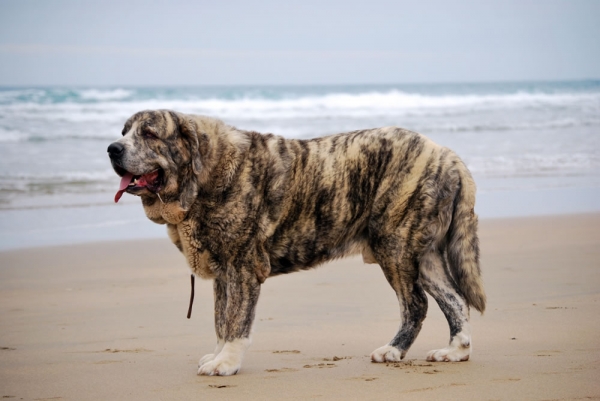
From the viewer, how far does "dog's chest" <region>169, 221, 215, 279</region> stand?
4.93 metres

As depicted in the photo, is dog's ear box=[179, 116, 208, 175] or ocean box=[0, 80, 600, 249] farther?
ocean box=[0, 80, 600, 249]

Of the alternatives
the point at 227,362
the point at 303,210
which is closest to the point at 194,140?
the point at 303,210

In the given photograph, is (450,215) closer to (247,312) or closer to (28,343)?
(247,312)

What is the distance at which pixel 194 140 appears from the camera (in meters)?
4.89

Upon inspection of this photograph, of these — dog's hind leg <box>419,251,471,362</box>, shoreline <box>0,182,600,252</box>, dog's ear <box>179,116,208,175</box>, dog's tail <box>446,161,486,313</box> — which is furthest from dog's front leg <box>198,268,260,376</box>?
shoreline <box>0,182,600,252</box>

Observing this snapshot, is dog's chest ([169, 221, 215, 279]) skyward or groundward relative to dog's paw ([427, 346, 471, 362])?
skyward

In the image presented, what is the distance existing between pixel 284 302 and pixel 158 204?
221cm

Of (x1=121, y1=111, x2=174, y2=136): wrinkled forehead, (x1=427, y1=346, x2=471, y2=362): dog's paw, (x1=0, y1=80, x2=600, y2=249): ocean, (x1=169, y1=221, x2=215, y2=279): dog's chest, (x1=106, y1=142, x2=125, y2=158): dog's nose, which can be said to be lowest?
(x1=0, y1=80, x2=600, y2=249): ocean

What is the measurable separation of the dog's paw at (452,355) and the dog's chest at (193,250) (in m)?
1.47

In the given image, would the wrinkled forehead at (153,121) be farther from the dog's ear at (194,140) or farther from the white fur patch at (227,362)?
the white fur patch at (227,362)

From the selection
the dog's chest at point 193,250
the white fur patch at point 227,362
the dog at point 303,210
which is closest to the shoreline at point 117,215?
the dog's chest at point 193,250

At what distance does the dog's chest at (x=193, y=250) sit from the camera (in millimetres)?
4930

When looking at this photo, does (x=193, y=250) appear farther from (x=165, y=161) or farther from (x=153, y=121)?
(x=153, y=121)

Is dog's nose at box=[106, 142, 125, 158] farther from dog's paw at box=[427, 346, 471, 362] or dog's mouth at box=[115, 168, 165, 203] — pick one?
dog's paw at box=[427, 346, 471, 362]
